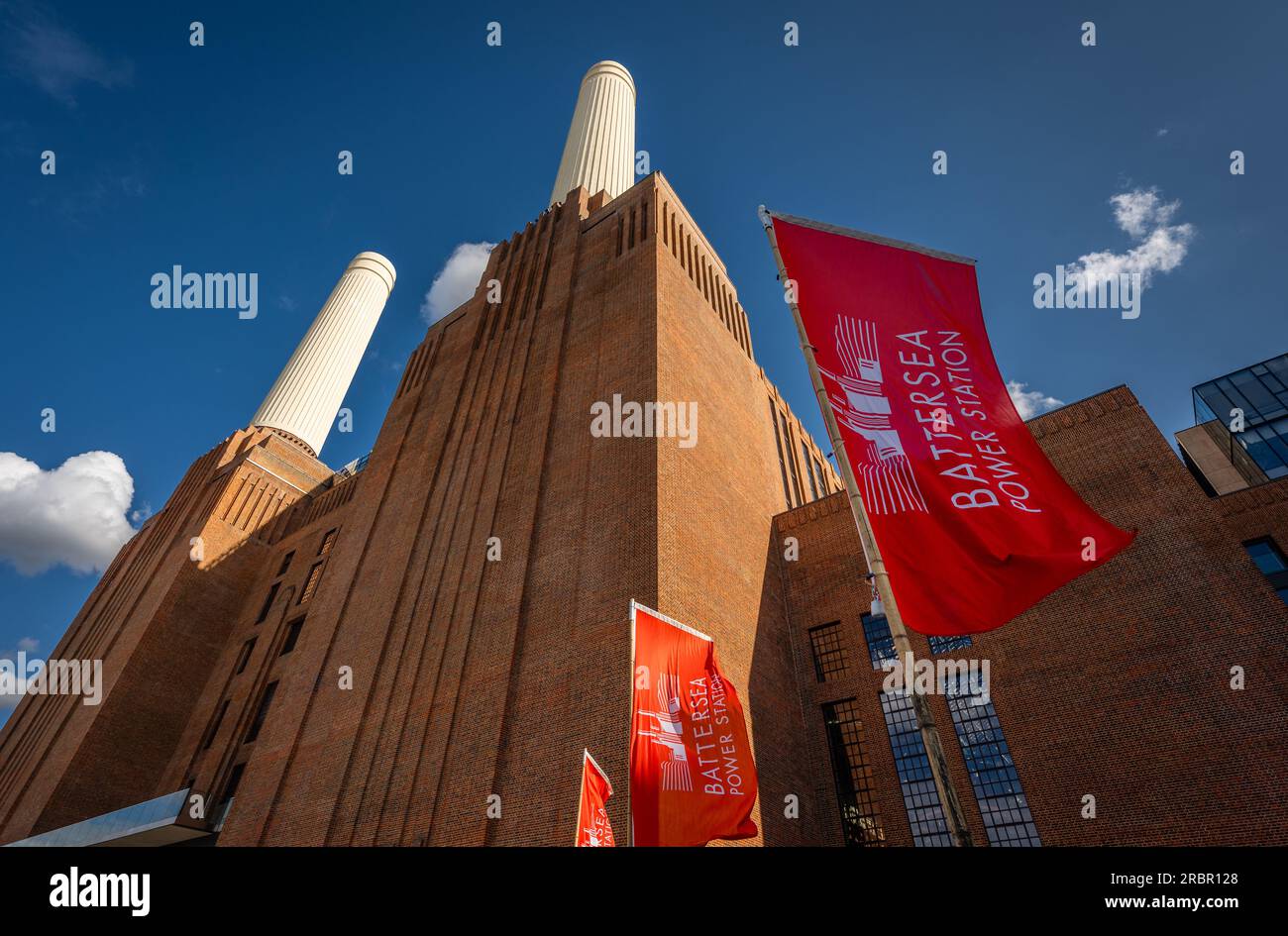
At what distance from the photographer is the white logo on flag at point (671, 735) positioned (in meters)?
8.83

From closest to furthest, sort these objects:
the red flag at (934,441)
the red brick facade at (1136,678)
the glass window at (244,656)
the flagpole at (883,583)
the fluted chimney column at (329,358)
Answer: the flagpole at (883,583) → the red flag at (934,441) → the red brick facade at (1136,678) → the glass window at (244,656) → the fluted chimney column at (329,358)

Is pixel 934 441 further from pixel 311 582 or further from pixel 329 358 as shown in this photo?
pixel 329 358

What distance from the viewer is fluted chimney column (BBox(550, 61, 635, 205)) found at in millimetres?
44938

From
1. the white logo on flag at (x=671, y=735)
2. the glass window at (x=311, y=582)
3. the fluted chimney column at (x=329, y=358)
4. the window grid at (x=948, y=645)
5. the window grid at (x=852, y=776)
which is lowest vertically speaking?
the window grid at (x=852, y=776)

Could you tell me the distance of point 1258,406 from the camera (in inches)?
2028

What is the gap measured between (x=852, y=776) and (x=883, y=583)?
15.9 metres

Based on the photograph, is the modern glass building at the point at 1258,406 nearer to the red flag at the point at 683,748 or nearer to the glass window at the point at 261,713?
the red flag at the point at 683,748

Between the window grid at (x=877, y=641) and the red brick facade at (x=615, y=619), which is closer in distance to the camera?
the red brick facade at (x=615, y=619)

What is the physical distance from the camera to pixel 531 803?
53.1 feet

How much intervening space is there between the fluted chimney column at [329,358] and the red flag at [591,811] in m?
54.8

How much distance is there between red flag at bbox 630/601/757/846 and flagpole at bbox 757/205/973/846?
277 centimetres

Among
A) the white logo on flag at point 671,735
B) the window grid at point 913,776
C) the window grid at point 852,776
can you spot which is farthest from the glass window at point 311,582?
the white logo on flag at point 671,735
